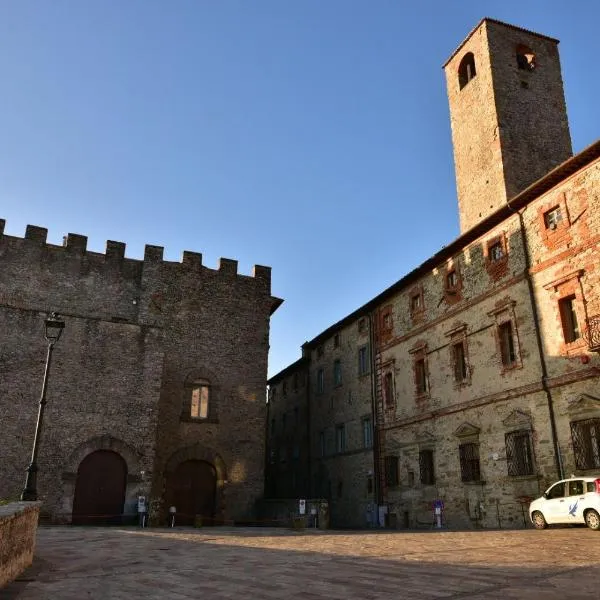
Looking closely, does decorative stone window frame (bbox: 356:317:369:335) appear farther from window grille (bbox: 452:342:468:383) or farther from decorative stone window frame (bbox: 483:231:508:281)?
decorative stone window frame (bbox: 483:231:508:281)

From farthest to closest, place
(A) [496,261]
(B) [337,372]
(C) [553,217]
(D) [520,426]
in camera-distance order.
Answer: (B) [337,372] → (A) [496,261] → (C) [553,217] → (D) [520,426]

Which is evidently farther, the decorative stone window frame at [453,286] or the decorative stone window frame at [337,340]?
the decorative stone window frame at [337,340]

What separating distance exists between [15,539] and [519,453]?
1503 centimetres

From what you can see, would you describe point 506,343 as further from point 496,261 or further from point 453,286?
point 453,286

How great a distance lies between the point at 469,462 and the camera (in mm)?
19719

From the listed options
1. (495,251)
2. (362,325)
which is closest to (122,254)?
(362,325)

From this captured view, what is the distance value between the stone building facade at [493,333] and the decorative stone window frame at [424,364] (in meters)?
0.09

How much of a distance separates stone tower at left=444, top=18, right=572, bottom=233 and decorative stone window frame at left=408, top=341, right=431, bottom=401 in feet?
27.7

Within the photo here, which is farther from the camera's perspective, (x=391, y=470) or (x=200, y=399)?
(x=391, y=470)

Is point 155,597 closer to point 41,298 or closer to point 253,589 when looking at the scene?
point 253,589

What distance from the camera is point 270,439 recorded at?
3984 centimetres

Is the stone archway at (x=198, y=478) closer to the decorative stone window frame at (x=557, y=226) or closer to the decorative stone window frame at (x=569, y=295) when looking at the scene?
the decorative stone window frame at (x=569, y=295)

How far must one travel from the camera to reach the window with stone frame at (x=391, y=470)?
2419 centimetres

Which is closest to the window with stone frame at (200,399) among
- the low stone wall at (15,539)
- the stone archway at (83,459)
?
the stone archway at (83,459)
